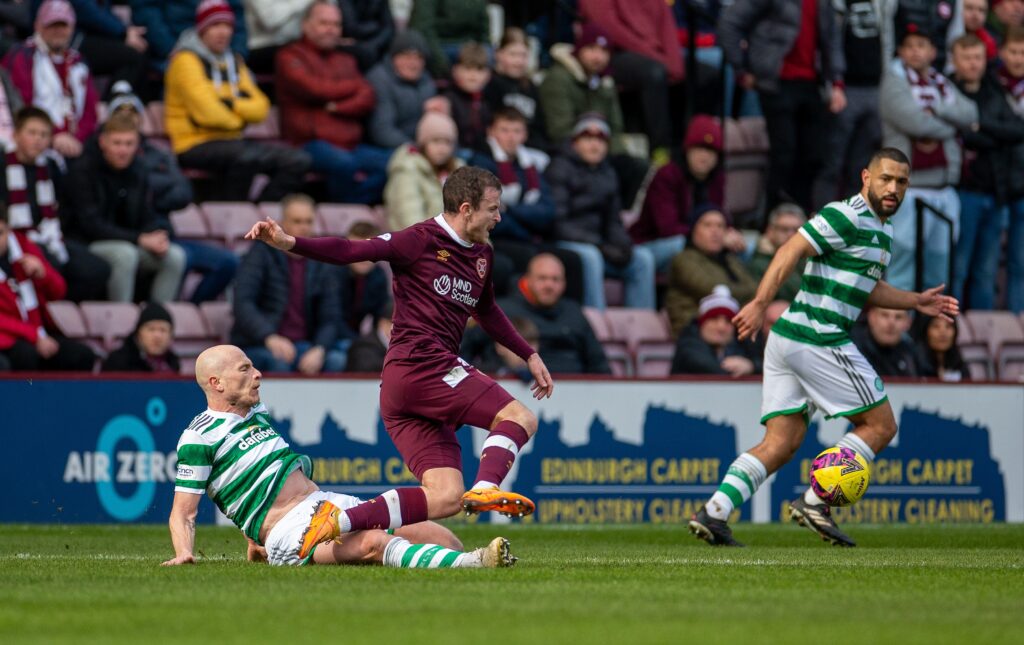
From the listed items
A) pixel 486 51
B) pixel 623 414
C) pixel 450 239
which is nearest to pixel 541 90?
pixel 486 51

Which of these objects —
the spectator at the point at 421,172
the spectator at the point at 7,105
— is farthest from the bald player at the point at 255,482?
the spectator at the point at 421,172

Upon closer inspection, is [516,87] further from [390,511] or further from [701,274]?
[390,511]

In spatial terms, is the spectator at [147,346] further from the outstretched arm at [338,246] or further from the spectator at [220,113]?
the outstretched arm at [338,246]

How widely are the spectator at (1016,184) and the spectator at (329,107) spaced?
6.83 metres

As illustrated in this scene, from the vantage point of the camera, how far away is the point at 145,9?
51.4ft

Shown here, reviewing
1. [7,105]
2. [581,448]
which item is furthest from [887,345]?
[7,105]

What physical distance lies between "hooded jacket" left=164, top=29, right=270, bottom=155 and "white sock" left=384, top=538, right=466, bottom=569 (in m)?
8.09

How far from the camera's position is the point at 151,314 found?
43.3 ft

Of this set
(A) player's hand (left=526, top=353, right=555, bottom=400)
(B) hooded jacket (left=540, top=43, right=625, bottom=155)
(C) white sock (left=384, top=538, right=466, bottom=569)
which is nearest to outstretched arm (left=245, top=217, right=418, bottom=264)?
(A) player's hand (left=526, top=353, right=555, bottom=400)

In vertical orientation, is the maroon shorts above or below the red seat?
below

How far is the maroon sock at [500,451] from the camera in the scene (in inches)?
302

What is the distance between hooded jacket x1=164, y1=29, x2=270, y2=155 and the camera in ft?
49.0

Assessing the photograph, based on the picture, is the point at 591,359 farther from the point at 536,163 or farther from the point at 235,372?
the point at 235,372

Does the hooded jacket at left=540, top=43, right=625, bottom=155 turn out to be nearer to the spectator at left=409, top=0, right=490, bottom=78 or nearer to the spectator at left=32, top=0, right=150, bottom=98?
the spectator at left=409, top=0, right=490, bottom=78
